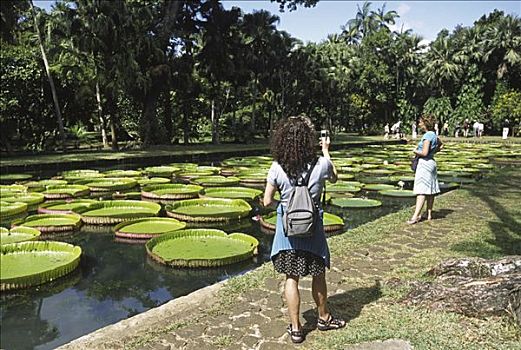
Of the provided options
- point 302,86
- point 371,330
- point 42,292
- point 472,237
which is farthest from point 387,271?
point 302,86

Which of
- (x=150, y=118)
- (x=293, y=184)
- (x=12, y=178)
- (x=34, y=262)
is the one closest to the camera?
(x=293, y=184)

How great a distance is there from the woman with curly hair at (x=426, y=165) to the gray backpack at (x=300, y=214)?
3.60 metres

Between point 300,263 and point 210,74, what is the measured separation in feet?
67.0

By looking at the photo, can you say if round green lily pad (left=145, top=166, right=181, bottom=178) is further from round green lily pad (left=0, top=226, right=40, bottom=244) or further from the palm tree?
the palm tree

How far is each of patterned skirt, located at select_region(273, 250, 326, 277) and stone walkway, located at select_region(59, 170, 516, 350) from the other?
46cm

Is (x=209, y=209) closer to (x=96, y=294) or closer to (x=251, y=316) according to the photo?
(x=96, y=294)

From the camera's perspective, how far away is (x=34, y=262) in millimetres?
4906

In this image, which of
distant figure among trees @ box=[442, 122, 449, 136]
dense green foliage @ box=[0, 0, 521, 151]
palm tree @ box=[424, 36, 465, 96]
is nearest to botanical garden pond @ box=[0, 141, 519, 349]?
dense green foliage @ box=[0, 0, 521, 151]

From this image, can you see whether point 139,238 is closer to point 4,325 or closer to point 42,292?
point 42,292

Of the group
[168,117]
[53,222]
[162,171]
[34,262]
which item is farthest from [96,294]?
[168,117]

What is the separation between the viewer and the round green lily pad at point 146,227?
6246 millimetres

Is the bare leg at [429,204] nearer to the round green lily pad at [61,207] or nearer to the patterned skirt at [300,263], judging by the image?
the patterned skirt at [300,263]

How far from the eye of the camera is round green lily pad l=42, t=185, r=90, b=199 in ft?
28.4

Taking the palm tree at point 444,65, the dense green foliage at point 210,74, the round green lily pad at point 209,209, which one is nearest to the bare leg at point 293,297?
the round green lily pad at point 209,209
